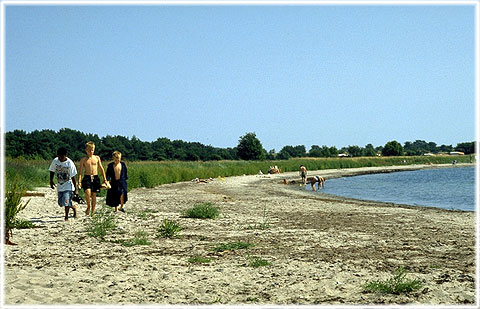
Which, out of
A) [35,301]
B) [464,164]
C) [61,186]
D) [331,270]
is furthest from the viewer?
[464,164]

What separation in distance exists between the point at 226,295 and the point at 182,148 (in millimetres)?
87334

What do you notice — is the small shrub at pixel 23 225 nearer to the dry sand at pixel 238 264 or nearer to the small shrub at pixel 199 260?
the dry sand at pixel 238 264

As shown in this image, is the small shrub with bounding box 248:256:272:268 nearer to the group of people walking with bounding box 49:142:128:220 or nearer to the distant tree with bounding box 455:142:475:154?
the group of people walking with bounding box 49:142:128:220

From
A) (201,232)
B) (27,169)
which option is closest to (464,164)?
(27,169)

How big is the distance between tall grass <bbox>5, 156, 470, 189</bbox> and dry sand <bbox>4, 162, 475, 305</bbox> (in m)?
5.17

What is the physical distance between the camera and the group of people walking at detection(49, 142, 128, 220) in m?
11.0

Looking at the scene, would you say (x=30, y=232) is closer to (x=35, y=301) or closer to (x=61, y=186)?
(x=61, y=186)

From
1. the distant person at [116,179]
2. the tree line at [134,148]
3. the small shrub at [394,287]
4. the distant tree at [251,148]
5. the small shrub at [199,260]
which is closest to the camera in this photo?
the small shrub at [394,287]

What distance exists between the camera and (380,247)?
336 inches

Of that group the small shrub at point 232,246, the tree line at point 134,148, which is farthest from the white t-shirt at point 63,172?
the tree line at point 134,148

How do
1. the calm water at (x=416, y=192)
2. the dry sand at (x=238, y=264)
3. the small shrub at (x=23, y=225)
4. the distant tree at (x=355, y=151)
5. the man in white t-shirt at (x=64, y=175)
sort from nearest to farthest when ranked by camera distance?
the dry sand at (x=238, y=264) → the small shrub at (x=23, y=225) → the man in white t-shirt at (x=64, y=175) → the calm water at (x=416, y=192) → the distant tree at (x=355, y=151)

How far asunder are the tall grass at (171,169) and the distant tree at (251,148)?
48.2 ft

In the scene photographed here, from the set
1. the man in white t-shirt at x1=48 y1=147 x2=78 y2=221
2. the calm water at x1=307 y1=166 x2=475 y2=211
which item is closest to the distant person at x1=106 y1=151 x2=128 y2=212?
the man in white t-shirt at x1=48 y1=147 x2=78 y2=221

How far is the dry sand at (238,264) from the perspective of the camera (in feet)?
18.0
